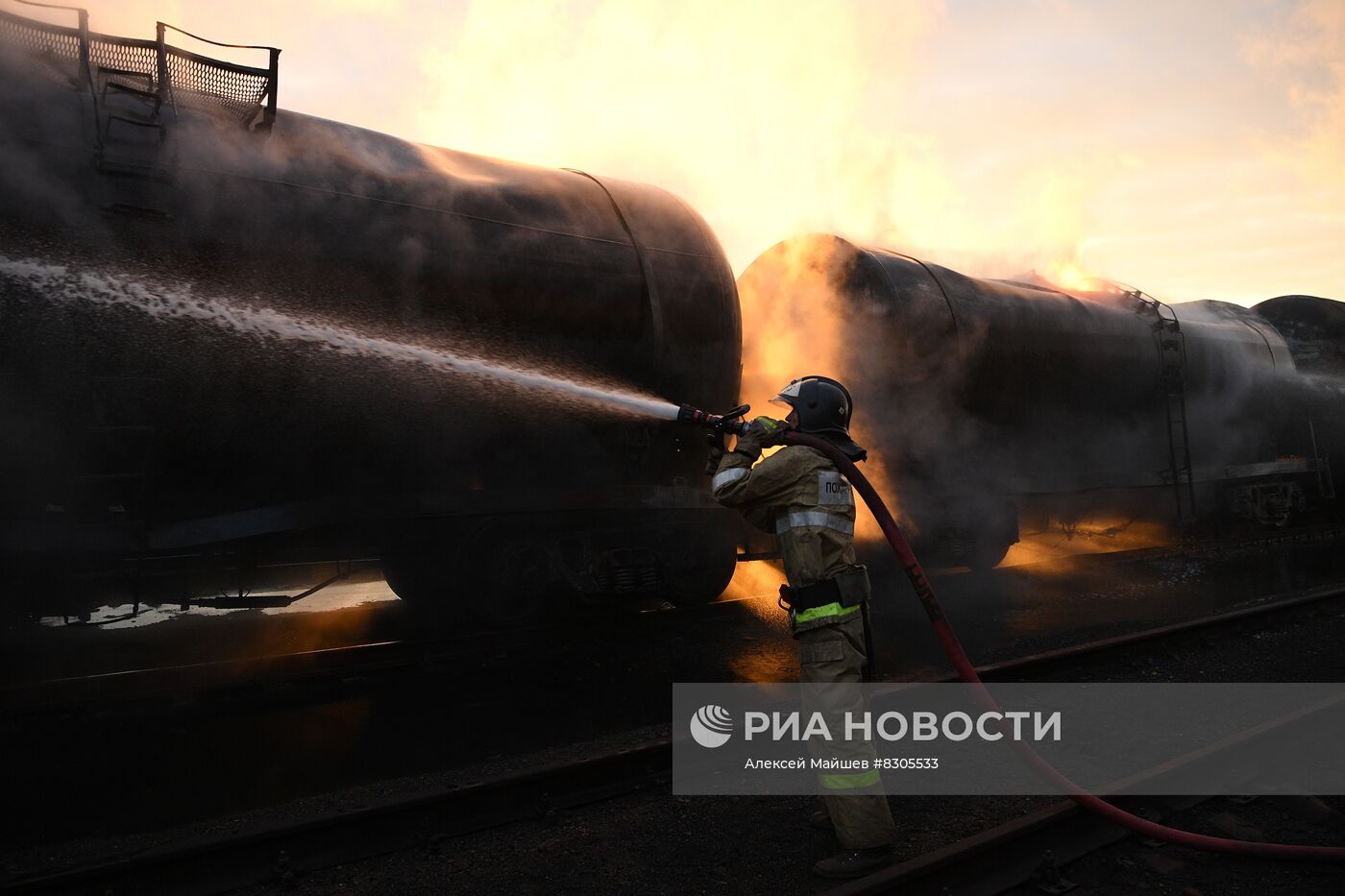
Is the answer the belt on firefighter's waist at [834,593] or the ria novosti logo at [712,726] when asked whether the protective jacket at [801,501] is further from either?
the ria novosti logo at [712,726]

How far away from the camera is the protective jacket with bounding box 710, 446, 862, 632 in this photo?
135 inches

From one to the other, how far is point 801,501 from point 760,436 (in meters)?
0.29

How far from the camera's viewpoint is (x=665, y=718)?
500 centimetres

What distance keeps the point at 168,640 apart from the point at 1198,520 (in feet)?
41.0

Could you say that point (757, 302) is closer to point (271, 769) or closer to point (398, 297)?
point (398, 297)

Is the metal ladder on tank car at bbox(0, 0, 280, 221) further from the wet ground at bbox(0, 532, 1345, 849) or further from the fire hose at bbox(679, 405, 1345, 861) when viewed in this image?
the fire hose at bbox(679, 405, 1345, 861)

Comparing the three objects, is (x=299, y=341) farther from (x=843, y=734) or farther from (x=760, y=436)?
(x=843, y=734)

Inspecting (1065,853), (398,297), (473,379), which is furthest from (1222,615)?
(398,297)

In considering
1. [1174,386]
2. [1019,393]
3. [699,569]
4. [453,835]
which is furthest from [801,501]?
[1174,386]

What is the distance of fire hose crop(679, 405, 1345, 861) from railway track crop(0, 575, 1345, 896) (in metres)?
0.16

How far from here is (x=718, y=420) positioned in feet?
12.4

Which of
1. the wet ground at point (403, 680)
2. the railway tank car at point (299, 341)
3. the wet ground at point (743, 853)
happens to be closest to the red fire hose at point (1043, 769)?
the wet ground at point (743, 853)

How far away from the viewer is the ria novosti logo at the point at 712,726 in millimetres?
4453

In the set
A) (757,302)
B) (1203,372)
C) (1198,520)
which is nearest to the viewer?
(757,302)
